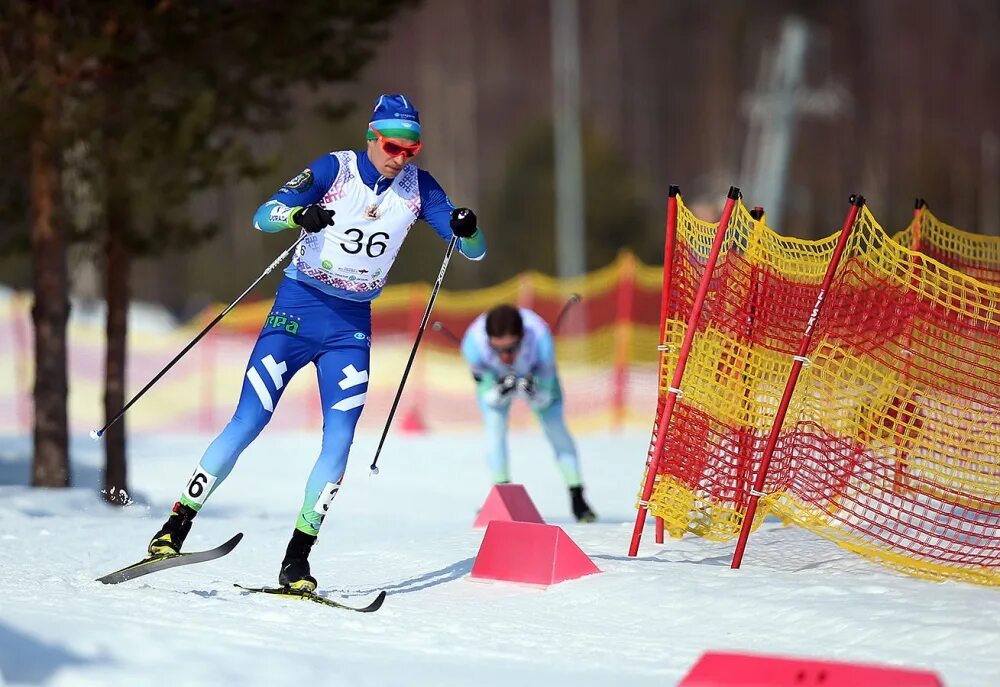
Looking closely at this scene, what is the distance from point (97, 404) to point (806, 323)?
1953 centimetres

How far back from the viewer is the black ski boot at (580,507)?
11352mm

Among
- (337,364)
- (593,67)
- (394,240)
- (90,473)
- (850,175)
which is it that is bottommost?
(90,473)

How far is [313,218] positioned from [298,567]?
1.48 m

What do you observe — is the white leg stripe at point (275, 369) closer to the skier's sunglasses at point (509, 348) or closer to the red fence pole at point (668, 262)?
the red fence pole at point (668, 262)

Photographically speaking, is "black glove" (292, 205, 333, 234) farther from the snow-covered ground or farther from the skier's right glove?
the skier's right glove

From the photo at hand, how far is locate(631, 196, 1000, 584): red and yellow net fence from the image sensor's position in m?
8.02

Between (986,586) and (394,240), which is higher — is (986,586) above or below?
below

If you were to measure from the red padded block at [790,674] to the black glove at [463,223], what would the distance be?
267 centimetres

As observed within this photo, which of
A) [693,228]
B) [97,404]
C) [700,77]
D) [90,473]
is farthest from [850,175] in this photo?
[693,228]

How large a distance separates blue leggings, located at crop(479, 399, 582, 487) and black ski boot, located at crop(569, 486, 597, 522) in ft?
0.14

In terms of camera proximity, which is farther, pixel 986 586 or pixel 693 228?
pixel 693 228

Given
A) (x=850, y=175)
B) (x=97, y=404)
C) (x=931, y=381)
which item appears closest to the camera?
(x=931, y=381)

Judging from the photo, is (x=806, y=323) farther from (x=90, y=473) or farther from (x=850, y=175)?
(x=850, y=175)

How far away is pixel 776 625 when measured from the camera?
267 inches
